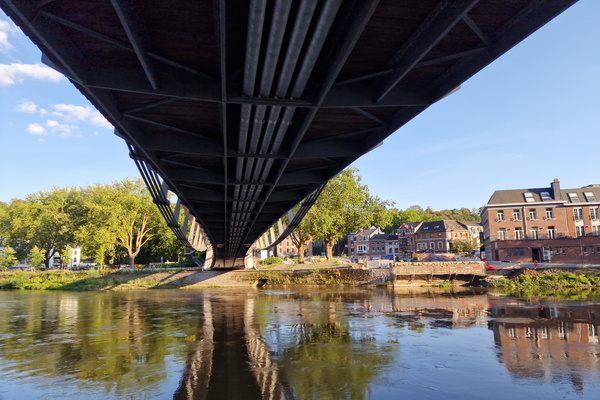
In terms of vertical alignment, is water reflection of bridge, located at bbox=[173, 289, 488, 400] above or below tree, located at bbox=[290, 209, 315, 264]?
below

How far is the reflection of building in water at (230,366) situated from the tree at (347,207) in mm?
42267

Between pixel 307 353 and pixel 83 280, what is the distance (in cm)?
4904

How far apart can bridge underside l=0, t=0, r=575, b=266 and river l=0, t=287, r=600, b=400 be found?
7.68 m

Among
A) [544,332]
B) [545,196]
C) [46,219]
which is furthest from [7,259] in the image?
[545,196]

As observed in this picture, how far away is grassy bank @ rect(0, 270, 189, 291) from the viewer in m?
52.3

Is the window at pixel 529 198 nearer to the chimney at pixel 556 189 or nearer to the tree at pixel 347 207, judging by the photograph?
the chimney at pixel 556 189

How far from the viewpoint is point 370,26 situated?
6727 mm

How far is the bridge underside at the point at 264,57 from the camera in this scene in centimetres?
591

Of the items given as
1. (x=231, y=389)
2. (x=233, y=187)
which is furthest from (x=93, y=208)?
(x=231, y=389)

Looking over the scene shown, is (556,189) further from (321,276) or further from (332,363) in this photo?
(332,363)

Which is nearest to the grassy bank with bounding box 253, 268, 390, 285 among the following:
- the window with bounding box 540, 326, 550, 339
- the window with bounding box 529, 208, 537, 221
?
the window with bounding box 529, 208, 537, 221

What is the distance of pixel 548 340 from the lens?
18.8 meters

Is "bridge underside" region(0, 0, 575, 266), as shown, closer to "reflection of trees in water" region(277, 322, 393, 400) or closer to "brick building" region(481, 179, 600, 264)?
"reflection of trees in water" region(277, 322, 393, 400)

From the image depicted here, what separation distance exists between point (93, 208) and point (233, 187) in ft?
176
